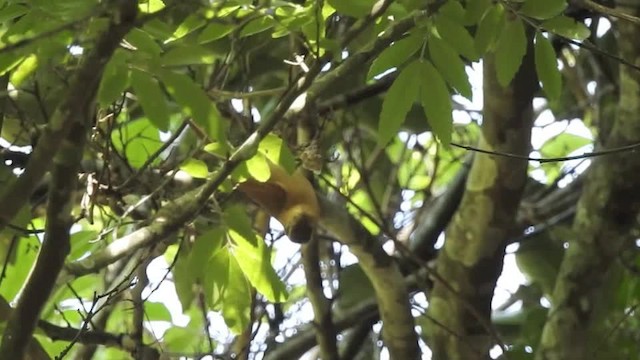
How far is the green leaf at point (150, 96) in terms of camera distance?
81 cm

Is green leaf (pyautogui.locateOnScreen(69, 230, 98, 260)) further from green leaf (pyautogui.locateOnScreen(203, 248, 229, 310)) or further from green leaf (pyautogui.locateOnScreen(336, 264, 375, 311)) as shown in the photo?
green leaf (pyautogui.locateOnScreen(336, 264, 375, 311))

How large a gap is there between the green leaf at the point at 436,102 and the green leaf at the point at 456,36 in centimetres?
3

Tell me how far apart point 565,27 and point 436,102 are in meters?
0.15

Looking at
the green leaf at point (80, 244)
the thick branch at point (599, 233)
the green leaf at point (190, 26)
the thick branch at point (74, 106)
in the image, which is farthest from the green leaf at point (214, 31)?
the thick branch at point (599, 233)

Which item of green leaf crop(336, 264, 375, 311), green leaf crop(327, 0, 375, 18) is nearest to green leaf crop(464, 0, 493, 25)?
green leaf crop(327, 0, 375, 18)

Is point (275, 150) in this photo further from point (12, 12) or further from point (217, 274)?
point (12, 12)

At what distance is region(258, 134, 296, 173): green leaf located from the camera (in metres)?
0.93

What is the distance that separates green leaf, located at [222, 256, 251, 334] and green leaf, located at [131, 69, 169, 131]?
25 centimetres

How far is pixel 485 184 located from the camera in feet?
4.26

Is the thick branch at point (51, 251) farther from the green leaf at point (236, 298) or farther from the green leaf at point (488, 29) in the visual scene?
the green leaf at point (488, 29)

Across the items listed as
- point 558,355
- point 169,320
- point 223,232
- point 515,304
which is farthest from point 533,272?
point 223,232

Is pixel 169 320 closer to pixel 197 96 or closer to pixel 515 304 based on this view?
pixel 515 304

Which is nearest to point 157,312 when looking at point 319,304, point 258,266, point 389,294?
point 319,304

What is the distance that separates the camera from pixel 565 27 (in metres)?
0.94
